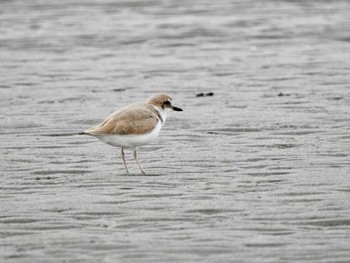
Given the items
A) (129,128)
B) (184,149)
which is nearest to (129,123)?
(129,128)

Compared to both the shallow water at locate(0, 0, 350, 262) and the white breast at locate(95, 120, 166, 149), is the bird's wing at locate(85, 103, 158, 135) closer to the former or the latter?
the white breast at locate(95, 120, 166, 149)

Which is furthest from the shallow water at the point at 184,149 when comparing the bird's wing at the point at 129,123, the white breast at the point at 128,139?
the bird's wing at the point at 129,123

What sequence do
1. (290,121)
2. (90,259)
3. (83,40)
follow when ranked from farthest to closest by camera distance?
1. (83,40)
2. (290,121)
3. (90,259)

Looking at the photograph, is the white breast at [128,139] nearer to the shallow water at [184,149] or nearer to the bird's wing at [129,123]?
the bird's wing at [129,123]

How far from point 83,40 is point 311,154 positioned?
12.1 metres

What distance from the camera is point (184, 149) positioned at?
34.4ft

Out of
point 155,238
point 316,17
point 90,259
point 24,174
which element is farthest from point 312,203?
point 316,17

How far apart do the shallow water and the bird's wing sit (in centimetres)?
43

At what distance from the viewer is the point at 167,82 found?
50.9 feet

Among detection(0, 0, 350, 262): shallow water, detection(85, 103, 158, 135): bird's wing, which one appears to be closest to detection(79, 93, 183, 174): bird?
detection(85, 103, 158, 135): bird's wing

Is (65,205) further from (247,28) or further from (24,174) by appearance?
(247,28)

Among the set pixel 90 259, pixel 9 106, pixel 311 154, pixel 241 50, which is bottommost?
pixel 241 50

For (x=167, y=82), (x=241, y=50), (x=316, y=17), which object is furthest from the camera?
(x=316, y=17)

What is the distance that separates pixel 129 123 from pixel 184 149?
1224mm
